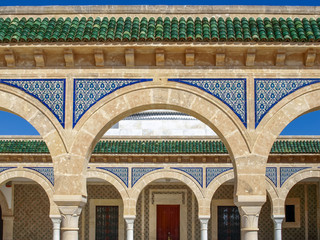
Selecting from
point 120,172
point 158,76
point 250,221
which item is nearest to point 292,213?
point 120,172

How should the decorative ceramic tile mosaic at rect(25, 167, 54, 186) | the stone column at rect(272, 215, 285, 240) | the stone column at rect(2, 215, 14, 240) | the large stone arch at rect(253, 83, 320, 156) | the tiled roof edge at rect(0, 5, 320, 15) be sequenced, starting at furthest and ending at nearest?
the stone column at rect(2, 215, 14, 240), the decorative ceramic tile mosaic at rect(25, 167, 54, 186), the stone column at rect(272, 215, 285, 240), the tiled roof edge at rect(0, 5, 320, 15), the large stone arch at rect(253, 83, 320, 156)

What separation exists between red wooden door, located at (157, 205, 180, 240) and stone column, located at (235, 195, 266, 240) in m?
13.0

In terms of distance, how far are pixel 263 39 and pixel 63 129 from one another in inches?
132

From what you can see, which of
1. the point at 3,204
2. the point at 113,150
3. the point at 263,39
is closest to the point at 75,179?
the point at 263,39

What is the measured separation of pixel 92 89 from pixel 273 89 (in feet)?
9.27

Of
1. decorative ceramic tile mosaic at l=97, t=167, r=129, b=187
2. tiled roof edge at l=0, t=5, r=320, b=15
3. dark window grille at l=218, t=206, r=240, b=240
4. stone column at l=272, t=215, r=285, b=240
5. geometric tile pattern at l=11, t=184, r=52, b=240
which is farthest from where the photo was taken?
dark window grille at l=218, t=206, r=240, b=240

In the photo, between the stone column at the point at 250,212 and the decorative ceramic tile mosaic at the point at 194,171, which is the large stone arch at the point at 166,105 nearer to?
the stone column at the point at 250,212

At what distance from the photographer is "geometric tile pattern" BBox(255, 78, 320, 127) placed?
330 inches

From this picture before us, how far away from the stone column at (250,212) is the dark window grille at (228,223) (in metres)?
12.9

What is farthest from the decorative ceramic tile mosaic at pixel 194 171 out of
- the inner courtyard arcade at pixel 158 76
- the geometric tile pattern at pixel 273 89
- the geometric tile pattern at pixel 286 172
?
the geometric tile pattern at pixel 273 89

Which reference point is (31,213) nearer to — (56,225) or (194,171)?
(56,225)

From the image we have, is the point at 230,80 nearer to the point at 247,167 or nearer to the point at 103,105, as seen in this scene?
the point at 247,167

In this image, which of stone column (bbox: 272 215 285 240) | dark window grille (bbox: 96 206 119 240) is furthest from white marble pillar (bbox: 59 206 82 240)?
dark window grille (bbox: 96 206 119 240)

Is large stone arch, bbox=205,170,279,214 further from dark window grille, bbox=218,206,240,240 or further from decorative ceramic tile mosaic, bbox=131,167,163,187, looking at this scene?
dark window grille, bbox=218,206,240,240
